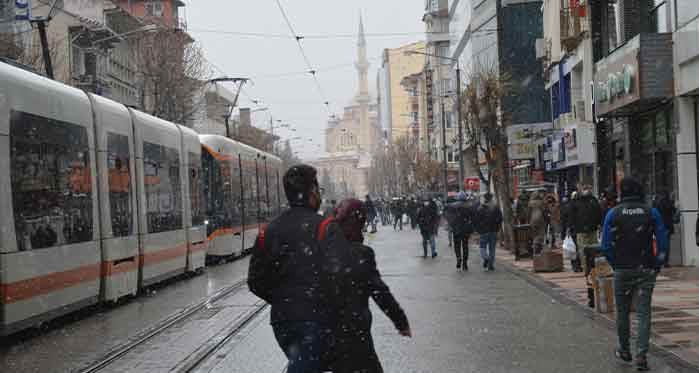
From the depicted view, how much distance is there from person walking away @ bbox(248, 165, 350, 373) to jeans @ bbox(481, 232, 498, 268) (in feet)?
60.6

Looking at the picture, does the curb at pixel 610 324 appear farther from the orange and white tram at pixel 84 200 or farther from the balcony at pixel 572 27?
the balcony at pixel 572 27

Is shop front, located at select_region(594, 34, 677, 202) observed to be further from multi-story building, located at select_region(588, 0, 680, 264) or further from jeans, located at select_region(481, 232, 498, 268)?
jeans, located at select_region(481, 232, 498, 268)

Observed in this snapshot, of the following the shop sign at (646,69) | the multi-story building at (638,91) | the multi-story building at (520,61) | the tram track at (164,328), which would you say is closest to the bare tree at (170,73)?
the multi-story building at (520,61)

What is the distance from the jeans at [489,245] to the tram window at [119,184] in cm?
894

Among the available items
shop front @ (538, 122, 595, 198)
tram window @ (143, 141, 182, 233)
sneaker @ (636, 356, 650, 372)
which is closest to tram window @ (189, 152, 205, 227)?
tram window @ (143, 141, 182, 233)

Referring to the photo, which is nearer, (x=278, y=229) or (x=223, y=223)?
(x=278, y=229)

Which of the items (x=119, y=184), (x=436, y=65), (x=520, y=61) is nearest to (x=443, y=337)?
(x=119, y=184)

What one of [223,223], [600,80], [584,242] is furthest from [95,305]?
[600,80]

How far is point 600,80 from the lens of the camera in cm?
2672

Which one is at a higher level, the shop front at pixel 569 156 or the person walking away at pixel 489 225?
the shop front at pixel 569 156

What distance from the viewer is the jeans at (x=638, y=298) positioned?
9656mm

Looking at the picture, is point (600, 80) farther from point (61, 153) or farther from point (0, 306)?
point (0, 306)

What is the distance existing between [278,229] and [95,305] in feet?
41.7

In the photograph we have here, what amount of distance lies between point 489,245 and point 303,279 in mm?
18707
